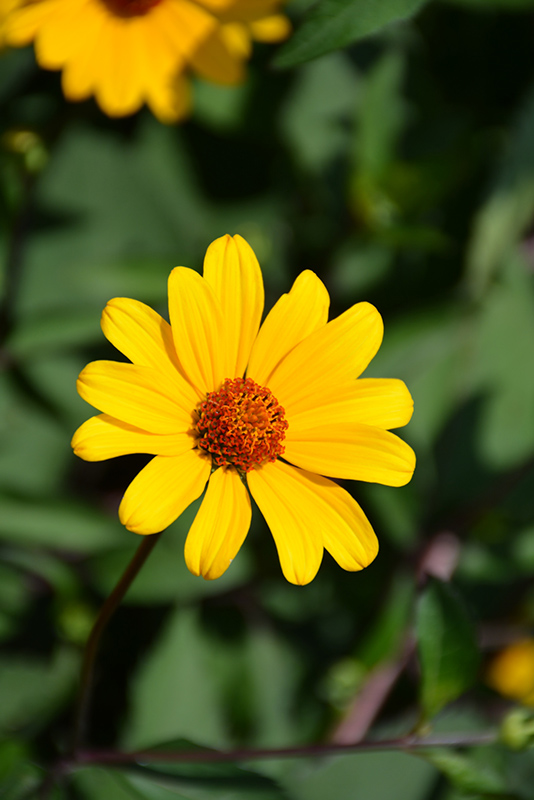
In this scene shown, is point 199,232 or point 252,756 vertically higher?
point 199,232

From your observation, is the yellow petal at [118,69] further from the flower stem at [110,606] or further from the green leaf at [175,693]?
the green leaf at [175,693]

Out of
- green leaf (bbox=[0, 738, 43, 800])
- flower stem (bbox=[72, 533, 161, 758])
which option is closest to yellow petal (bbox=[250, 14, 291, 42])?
flower stem (bbox=[72, 533, 161, 758])

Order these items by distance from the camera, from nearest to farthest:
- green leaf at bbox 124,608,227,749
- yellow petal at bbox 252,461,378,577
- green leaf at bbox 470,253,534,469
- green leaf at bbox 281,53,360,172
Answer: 1. yellow petal at bbox 252,461,378,577
2. green leaf at bbox 124,608,227,749
3. green leaf at bbox 281,53,360,172
4. green leaf at bbox 470,253,534,469

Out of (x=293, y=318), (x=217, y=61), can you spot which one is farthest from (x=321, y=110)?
(x=293, y=318)

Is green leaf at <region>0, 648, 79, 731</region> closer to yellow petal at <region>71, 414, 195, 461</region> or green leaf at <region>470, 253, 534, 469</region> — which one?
yellow petal at <region>71, 414, 195, 461</region>

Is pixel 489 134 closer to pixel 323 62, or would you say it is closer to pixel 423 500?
pixel 323 62

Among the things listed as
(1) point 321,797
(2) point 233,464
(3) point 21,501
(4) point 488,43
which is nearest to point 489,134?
(4) point 488,43

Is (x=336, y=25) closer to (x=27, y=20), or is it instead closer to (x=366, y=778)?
(x=27, y=20)
